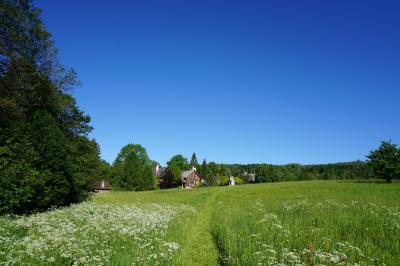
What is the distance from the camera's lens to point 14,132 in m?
23.0

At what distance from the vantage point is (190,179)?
118 metres

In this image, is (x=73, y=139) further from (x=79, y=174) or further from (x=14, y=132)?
(x=14, y=132)

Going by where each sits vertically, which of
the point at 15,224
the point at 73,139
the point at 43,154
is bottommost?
the point at 15,224

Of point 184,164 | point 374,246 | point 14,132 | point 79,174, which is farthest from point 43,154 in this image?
point 184,164

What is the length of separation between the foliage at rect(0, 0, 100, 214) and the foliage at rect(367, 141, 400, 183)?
5674 cm

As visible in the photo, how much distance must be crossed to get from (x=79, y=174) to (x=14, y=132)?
31.0ft

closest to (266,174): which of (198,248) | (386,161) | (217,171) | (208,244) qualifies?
(217,171)

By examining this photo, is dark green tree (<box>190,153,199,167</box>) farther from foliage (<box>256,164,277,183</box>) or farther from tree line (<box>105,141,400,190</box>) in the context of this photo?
foliage (<box>256,164,277,183</box>)

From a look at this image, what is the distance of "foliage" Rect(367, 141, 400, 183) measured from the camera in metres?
61.8

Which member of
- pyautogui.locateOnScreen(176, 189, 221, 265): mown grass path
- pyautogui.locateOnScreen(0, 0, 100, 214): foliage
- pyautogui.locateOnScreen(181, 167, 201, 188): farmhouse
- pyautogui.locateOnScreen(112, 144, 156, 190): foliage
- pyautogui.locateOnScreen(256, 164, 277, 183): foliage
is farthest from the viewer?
pyautogui.locateOnScreen(256, 164, 277, 183): foliage

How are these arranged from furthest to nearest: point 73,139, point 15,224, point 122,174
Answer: point 122,174 → point 73,139 → point 15,224

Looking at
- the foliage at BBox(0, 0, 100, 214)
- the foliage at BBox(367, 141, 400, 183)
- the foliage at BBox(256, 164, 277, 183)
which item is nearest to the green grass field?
the foliage at BBox(0, 0, 100, 214)

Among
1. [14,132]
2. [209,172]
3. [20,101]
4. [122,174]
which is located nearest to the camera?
[14,132]

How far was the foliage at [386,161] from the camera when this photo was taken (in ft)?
203
